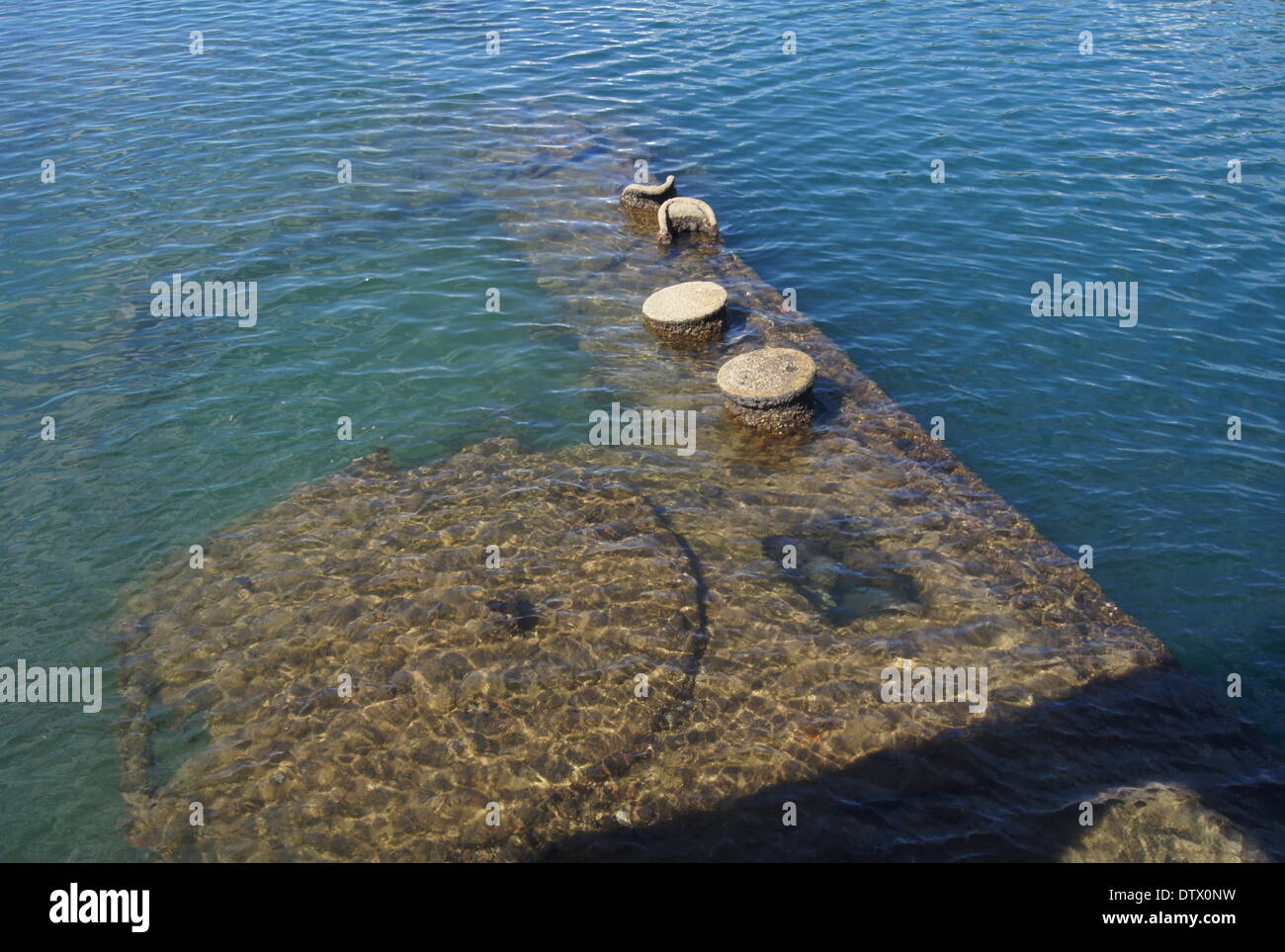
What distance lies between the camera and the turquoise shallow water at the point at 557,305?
1163 cm

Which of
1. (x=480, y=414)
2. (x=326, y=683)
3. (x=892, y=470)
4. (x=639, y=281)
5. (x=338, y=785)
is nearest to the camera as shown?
(x=338, y=785)

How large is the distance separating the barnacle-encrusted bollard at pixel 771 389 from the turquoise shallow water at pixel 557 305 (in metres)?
2.06

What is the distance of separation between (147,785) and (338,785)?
1.98m

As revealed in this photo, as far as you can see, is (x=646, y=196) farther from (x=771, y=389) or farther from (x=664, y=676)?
(x=664, y=676)

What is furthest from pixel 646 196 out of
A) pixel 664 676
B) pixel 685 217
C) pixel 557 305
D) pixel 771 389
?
pixel 664 676

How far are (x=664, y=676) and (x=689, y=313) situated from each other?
692 cm

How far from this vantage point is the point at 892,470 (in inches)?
483

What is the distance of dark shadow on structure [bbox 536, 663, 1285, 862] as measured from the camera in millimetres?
8125

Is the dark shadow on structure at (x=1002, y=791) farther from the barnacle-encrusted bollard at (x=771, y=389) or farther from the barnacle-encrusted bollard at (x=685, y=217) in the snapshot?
the barnacle-encrusted bollard at (x=685, y=217)

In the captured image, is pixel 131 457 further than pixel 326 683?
Yes

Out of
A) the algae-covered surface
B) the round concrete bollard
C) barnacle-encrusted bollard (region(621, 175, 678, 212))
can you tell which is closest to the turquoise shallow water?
the algae-covered surface

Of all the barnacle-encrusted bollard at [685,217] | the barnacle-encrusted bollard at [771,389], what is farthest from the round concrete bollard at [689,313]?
the barnacle-encrusted bollard at [685,217]

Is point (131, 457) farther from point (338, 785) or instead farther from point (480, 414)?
point (338, 785)
